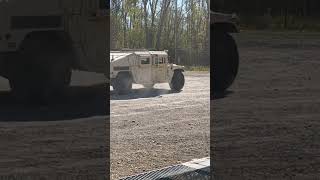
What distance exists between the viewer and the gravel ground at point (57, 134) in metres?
3.05

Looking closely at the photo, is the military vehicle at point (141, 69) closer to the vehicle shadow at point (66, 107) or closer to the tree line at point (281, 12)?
the vehicle shadow at point (66, 107)

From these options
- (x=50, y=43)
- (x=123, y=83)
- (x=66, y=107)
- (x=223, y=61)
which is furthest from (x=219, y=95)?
(x=50, y=43)

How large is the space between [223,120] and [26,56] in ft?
4.24

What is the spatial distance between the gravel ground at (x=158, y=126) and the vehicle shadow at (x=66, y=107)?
0.33 feet

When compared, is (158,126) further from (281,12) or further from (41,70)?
(281,12)

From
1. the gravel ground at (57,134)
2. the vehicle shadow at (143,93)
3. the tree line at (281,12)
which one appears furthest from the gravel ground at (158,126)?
the tree line at (281,12)

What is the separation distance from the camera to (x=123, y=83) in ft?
10.2

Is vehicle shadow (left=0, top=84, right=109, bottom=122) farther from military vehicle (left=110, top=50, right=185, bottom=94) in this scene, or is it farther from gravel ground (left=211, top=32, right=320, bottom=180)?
gravel ground (left=211, top=32, right=320, bottom=180)

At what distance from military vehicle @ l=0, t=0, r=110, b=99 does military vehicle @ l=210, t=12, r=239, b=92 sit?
2.21ft

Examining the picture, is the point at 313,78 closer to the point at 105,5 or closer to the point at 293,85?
the point at 293,85

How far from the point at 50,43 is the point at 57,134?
54 cm

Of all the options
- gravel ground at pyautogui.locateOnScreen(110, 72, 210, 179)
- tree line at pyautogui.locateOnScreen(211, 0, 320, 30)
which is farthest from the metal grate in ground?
tree line at pyautogui.locateOnScreen(211, 0, 320, 30)

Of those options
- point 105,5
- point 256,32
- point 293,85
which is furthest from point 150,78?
point 293,85

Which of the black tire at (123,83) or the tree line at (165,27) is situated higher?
the tree line at (165,27)
